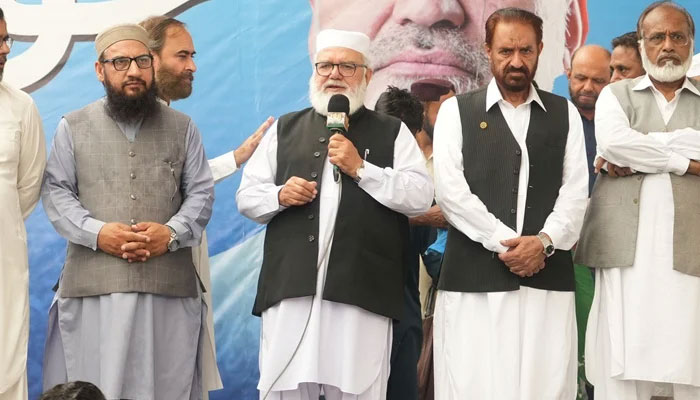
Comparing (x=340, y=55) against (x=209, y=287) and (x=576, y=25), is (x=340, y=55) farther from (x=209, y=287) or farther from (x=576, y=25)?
(x=576, y=25)

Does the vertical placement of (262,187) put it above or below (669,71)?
below

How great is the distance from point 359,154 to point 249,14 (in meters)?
1.90

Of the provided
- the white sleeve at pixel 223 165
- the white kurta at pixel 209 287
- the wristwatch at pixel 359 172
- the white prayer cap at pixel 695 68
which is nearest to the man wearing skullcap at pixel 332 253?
the wristwatch at pixel 359 172

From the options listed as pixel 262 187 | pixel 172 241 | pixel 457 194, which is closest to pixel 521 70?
pixel 457 194

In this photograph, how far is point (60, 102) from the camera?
6.66 metres

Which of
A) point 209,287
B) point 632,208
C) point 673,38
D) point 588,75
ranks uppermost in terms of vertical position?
point 588,75

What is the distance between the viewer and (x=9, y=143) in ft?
16.9

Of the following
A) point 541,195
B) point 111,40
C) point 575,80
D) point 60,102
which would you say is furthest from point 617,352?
point 60,102

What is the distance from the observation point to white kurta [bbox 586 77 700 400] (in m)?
5.17

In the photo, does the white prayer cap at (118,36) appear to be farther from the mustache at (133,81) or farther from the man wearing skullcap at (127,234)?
the mustache at (133,81)

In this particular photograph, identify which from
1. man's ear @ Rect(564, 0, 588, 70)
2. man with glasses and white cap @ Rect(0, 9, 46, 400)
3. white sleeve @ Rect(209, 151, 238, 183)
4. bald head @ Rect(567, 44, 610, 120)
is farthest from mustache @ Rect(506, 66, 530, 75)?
man with glasses and white cap @ Rect(0, 9, 46, 400)

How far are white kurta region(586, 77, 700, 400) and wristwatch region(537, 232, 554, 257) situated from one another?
45 centimetres

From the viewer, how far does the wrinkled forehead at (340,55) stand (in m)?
5.23

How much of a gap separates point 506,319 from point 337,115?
1.16 metres
